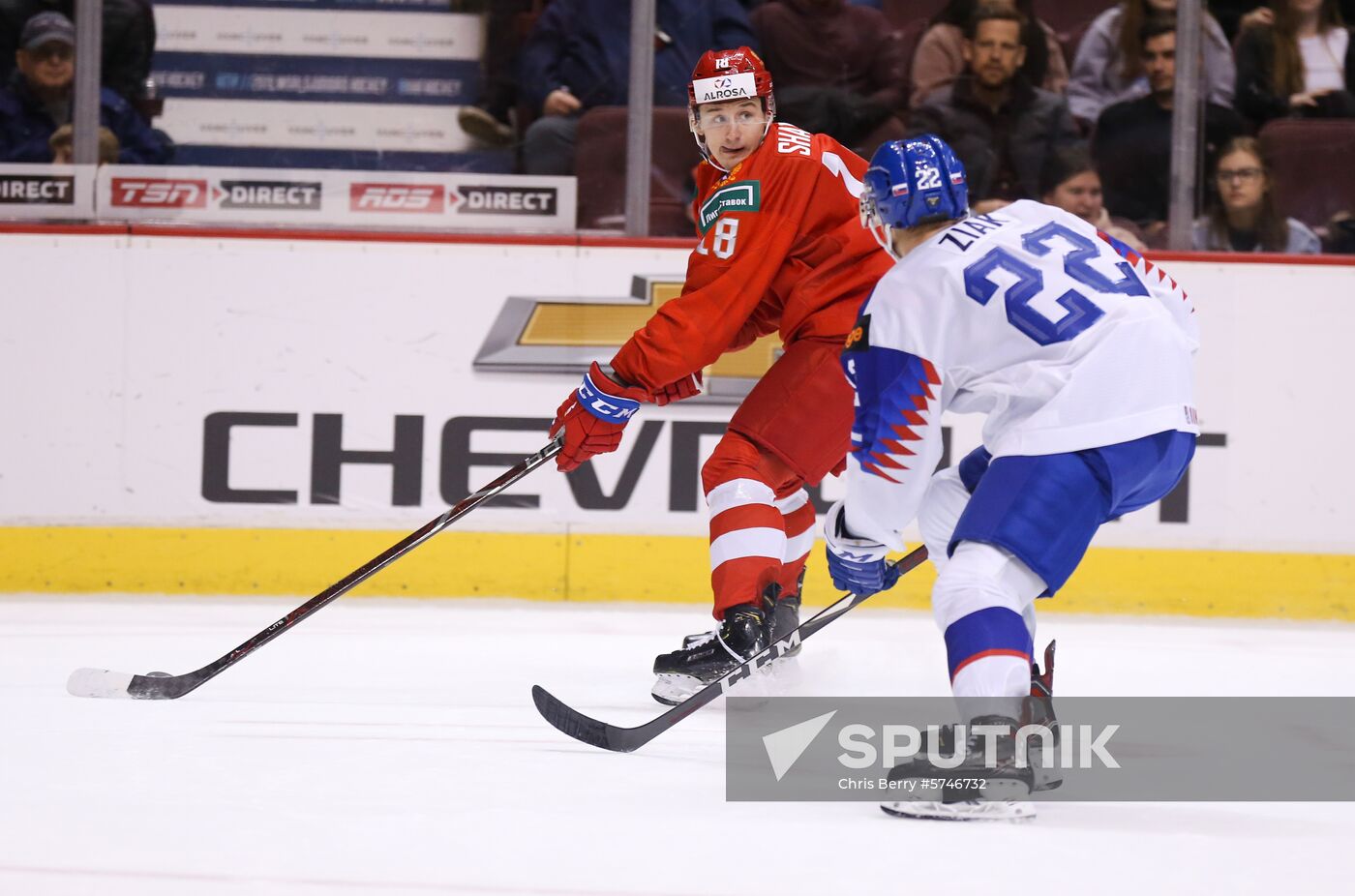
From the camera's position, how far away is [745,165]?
3.07 metres

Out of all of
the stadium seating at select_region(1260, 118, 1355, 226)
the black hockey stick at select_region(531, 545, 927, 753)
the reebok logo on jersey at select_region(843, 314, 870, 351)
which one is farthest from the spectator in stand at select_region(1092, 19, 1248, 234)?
the reebok logo on jersey at select_region(843, 314, 870, 351)

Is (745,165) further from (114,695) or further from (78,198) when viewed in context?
(78,198)

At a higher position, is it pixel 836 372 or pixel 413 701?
pixel 836 372

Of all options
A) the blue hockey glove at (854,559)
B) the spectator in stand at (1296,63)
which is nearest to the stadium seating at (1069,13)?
the spectator in stand at (1296,63)

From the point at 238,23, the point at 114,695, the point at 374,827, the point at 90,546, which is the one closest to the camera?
the point at 374,827

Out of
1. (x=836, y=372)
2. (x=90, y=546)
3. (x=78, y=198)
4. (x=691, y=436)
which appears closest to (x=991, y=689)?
(x=836, y=372)

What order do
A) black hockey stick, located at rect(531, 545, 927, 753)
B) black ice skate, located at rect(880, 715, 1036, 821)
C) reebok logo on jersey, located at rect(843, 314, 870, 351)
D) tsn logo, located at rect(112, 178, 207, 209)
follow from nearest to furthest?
black ice skate, located at rect(880, 715, 1036, 821) → reebok logo on jersey, located at rect(843, 314, 870, 351) → black hockey stick, located at rect(531, 545, 927, 753) → tsn logo, located at rect(112, 178, 207, 209)

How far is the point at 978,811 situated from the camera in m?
2.10

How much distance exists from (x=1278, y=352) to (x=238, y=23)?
3319 mm

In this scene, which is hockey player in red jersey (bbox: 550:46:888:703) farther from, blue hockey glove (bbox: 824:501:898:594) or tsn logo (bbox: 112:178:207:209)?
tsn logo (bbox: 112:178:207:209)

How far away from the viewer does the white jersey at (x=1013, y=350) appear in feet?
7.06

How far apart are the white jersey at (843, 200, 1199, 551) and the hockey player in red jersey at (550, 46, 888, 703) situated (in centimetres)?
79

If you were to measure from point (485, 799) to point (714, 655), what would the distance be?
0.90 meters

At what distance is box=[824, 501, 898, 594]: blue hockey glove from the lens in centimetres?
239
